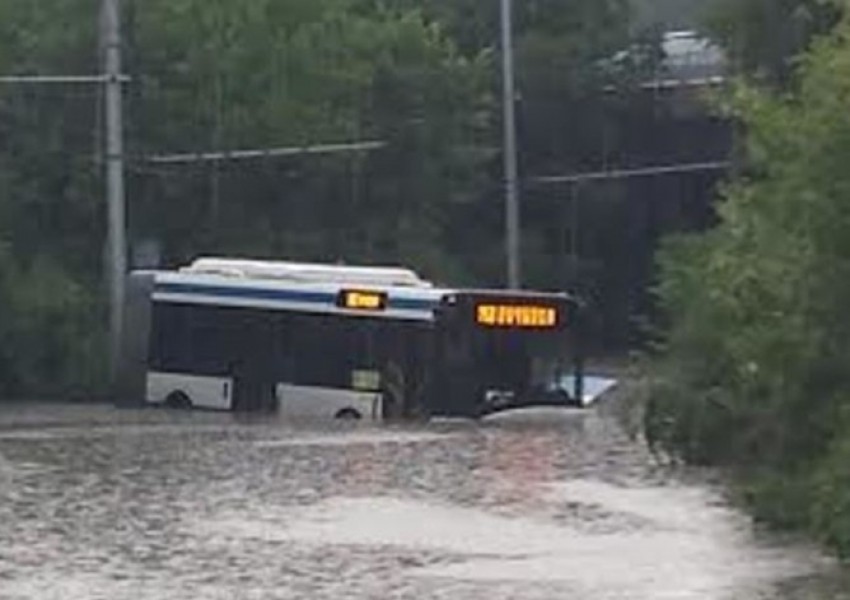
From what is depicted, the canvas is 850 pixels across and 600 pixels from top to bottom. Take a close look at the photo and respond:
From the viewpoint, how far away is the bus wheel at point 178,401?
48594 mm

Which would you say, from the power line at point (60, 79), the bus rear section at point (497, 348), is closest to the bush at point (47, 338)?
the power line at point (60, 79)

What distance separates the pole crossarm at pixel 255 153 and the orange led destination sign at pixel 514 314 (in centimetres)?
1670

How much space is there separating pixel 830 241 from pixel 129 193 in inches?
1630

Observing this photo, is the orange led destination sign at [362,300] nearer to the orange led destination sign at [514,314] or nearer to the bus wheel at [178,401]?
the orange led destination sign at [514,314]

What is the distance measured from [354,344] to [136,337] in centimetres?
572

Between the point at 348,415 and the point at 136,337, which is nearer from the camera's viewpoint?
the point at 348,415

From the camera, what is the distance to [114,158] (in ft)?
186

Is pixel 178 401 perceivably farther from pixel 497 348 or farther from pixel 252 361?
pixel 497 348

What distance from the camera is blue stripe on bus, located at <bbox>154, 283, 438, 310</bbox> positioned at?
45.2 meters

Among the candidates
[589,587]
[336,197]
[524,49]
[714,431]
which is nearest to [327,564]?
[589,587]

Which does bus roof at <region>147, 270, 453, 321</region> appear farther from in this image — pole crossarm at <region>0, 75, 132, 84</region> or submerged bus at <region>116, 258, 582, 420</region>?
pole crossarm at <region>0, 75, 132, 84</region>

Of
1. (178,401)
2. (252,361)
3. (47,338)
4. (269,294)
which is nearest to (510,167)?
(47,338)

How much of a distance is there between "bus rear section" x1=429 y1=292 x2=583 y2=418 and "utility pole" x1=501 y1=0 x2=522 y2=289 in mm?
24352

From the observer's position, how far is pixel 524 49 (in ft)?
250
